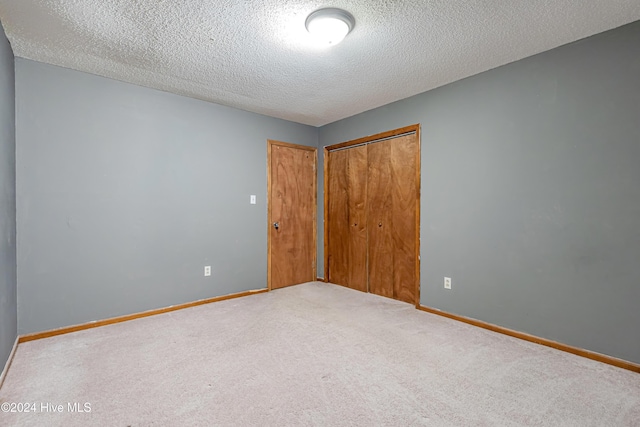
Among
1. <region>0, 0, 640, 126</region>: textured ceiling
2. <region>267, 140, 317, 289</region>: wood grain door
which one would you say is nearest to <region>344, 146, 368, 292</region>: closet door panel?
<region>267, 140, 317, 289</region>: wood grain door

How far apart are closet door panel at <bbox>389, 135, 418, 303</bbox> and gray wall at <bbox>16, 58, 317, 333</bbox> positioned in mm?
1738

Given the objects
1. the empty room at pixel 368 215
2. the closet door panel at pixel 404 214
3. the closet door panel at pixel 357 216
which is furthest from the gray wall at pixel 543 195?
the closet door panel at pixel 357 216

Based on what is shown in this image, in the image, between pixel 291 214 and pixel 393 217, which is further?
pixel 291 214

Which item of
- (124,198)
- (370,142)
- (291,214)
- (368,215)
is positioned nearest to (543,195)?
(368,215)

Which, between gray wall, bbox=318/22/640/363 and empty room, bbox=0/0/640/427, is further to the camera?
gray wall, bbox=318/22/640/363

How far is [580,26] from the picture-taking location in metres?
2.06

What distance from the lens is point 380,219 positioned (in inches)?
148

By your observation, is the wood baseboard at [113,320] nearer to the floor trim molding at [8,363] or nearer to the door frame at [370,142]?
the floor trim molding at [8,363]

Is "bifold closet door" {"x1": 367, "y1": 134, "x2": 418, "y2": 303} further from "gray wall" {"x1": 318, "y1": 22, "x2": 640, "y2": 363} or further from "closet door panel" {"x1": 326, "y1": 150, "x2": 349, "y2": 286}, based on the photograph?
"closet door panel" {"x1": 326, "y1": 150, "x2": 349, "y2": 286}

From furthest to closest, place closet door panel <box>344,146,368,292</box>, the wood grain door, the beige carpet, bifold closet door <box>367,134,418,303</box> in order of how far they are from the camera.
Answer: the wood grain door < closet door panel <box>344,146,368,292</box> < bifold closet door <box>367,134,418,303</box> < the beige carpet

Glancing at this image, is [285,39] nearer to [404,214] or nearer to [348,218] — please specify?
[404,214]

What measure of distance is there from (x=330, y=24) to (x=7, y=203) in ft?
8.51

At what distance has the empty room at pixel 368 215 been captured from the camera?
181 centimetres

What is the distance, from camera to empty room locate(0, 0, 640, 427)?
181 cm
